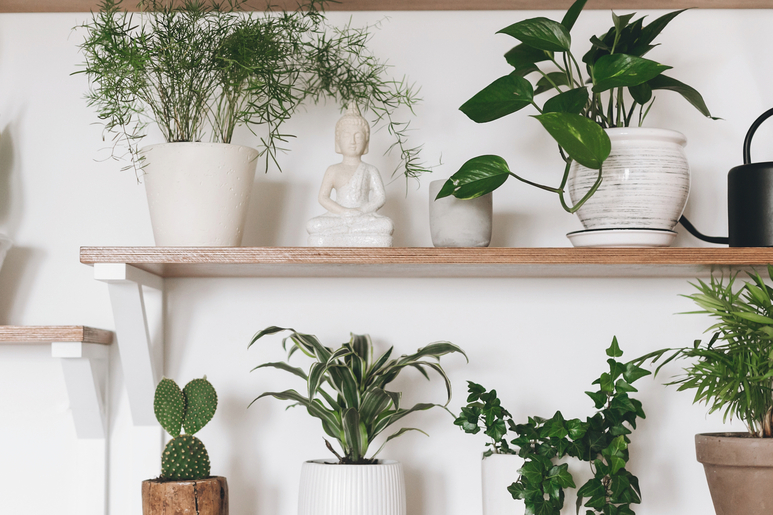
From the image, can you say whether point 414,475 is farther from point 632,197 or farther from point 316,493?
point 632,197

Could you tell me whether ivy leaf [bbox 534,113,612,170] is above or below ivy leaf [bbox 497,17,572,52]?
below

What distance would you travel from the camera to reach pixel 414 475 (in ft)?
3.56

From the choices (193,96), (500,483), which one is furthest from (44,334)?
(500,483)

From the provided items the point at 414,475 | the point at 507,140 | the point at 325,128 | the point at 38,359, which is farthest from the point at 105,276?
the point at 507,140

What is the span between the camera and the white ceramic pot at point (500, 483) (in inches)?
37.0

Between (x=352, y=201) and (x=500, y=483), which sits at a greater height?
(x=352, y=201)

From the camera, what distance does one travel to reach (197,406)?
37.4 inches

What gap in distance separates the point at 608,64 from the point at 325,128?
1.62ft

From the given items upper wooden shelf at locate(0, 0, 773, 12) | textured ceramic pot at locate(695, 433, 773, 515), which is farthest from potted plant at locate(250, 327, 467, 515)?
upper wooden shelf at locate(0, 0, 773, 12)

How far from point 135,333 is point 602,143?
693 mm

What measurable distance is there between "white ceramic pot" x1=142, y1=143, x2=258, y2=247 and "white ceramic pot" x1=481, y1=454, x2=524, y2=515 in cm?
50

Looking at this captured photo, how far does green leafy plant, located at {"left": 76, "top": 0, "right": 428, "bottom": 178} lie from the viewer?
0.93 m

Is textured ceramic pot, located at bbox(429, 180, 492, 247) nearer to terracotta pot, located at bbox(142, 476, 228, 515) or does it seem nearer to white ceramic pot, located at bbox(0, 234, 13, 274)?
terracotta pot, located at bbox(142, 476, 228, 515)

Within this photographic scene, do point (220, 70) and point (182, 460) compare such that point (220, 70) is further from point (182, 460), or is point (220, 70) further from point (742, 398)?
point (742, 398)
